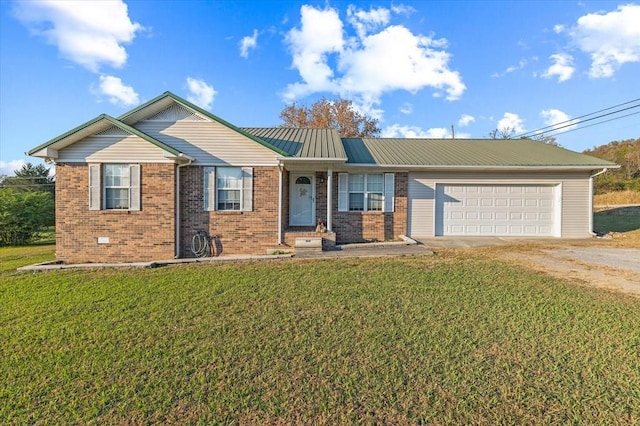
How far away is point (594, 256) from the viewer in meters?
8.81

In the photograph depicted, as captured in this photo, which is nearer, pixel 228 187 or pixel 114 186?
pixel 114 186

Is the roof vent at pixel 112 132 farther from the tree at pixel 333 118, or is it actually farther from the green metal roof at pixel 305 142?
the tree at pixel 333 118

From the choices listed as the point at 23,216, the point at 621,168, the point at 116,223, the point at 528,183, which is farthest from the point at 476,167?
the point at 621,168

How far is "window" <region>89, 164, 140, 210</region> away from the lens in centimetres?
952

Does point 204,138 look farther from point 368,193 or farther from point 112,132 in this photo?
point 368,193

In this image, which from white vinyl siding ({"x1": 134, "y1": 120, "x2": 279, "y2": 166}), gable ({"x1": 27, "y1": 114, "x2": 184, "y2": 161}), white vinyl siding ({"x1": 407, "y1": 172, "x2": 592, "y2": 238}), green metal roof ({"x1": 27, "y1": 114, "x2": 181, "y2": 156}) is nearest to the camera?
green metal roof ({"x1": 27, "y1": 114, "x2": 181, "y2": 156})

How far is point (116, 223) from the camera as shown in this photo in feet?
31.6

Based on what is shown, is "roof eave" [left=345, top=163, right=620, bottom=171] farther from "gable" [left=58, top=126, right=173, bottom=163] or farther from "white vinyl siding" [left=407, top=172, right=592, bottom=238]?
"gable" [left=58, top=126, right=173, bottom=163]

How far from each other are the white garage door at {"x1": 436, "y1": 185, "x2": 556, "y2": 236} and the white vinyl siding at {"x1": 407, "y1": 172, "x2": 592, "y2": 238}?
25cm

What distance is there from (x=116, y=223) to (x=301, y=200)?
610 cm

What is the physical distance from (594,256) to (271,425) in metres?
10.2

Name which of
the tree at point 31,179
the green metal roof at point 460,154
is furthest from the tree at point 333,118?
the tree at point 31,179

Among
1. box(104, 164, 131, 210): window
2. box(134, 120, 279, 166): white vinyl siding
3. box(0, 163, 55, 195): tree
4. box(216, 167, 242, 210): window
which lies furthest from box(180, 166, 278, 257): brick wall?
box(0, 163, 55, 195): tree

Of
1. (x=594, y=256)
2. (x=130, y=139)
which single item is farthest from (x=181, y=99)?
(x=594, y=256)
